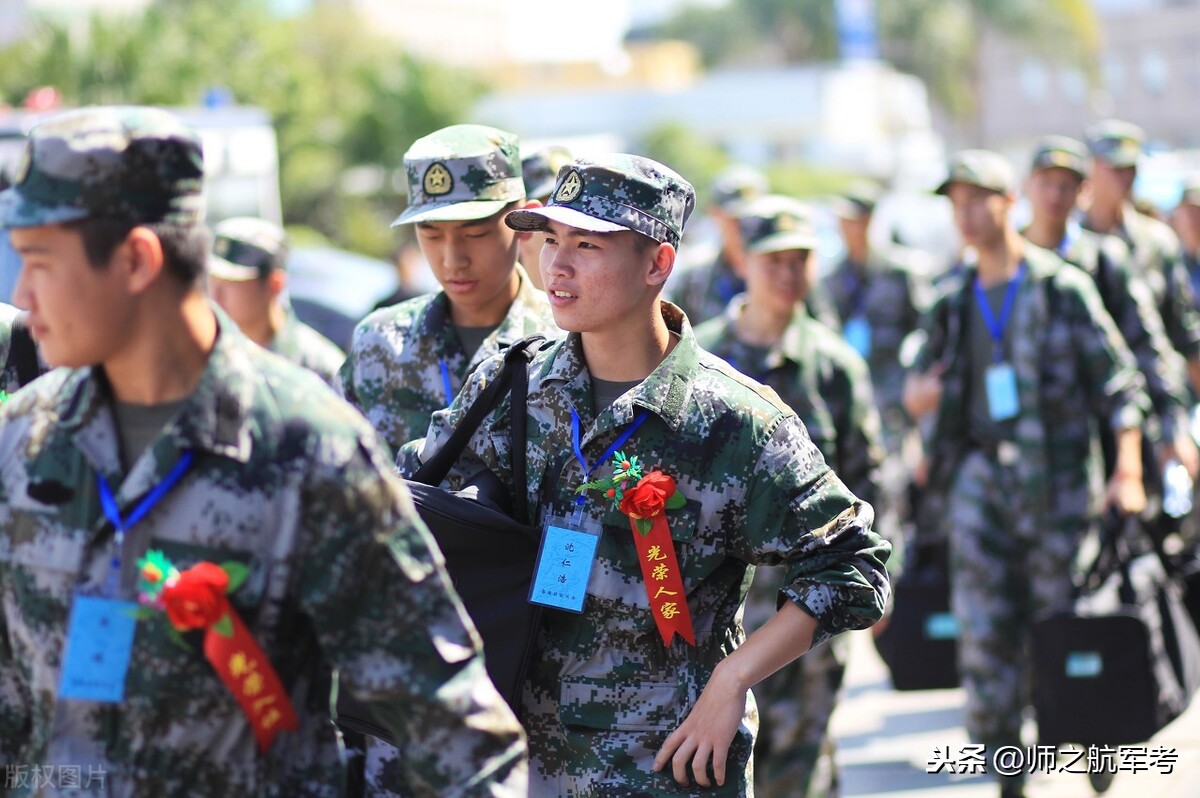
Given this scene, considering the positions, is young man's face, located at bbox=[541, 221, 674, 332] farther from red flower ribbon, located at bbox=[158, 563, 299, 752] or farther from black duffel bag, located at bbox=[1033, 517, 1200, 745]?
black duffel bag, located at bbox=[1033, 517, 1200, 745]

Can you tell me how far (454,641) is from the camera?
2.81 meters

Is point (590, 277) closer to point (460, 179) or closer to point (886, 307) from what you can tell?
point (460, 179)

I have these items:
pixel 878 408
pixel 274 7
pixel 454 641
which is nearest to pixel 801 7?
pixel 274 7

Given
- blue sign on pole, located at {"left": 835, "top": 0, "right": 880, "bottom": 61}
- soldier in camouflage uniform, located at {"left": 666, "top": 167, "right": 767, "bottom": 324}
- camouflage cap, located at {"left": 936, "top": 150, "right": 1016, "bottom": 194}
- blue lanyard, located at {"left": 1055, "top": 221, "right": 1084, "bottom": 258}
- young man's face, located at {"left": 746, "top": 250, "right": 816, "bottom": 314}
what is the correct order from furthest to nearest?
blue sign on pole, located at {"left": 835, "top": 0, "right": 880, "bottom": 61}
soldier in camouflage uniform, located at {"left": 666, "top": 167, "right": 767, "bottom": 324}
blue lanyard, located at {"left": 1055, "top": 221, "right": 1084, "bottom": 258}
camouflage cap, located at {"left": 936, "top": 150, "right": 1016, "bottom": 194}
young man's face, located at {"left": 746, "top": 250, "right": 816, "bottom": 314}

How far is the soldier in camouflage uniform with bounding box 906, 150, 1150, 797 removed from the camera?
23.5ft

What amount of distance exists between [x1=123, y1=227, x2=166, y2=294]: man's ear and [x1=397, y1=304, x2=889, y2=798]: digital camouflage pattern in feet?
4.52

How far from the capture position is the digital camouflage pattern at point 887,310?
39.7 ft

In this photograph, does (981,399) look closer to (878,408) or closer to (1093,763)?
(1093,763)

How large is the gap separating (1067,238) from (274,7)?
3528 cm

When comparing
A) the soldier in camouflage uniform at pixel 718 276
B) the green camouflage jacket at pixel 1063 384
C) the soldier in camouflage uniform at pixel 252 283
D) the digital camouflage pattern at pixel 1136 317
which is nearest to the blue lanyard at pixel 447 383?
the soldier in camouflage uniform at pixel 252 283

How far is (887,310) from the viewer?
12203 millimetres

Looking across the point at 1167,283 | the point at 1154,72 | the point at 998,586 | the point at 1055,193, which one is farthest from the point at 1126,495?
the point at 1154,72

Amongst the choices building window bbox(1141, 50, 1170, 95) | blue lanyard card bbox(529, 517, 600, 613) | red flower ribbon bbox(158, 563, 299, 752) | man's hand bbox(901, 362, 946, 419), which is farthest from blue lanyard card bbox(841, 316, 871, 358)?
building window bbox(1141, 50, 1170, 95)

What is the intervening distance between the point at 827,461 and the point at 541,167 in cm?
155
